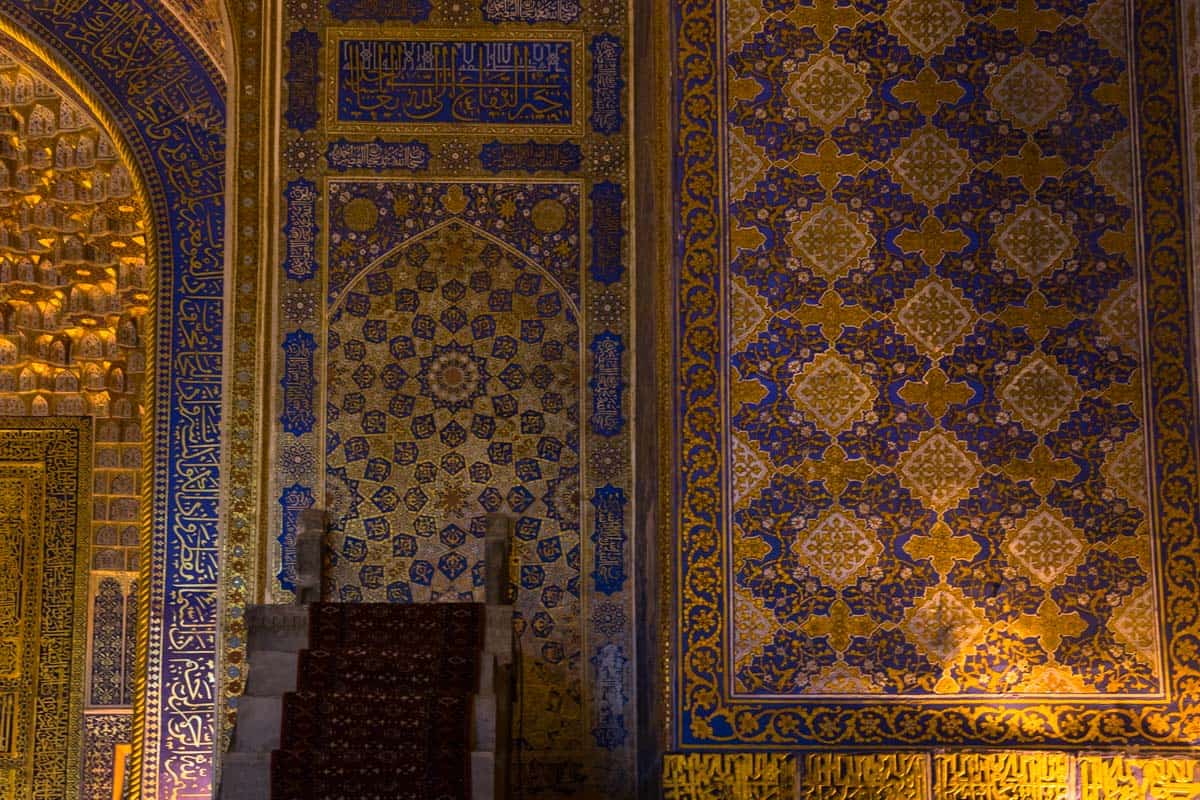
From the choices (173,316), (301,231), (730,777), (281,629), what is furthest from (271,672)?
(173,316)

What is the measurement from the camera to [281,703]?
173 inches

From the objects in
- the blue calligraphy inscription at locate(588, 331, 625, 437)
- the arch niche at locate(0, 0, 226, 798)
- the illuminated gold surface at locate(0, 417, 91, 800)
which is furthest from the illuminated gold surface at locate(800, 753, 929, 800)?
the illuminated gold surface at locate(0, 417, 91, 800)

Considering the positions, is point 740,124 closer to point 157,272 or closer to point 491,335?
point 491,335

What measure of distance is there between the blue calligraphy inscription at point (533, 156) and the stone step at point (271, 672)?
2388 millimetres

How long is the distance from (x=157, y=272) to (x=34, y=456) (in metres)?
1.25

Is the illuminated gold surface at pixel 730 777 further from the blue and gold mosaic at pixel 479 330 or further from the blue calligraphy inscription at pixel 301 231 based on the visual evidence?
the blue calligraphy inscription at pixel 301 231

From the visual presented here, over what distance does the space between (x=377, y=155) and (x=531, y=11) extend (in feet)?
3.01

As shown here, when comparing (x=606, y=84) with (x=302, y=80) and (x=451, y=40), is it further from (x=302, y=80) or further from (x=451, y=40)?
(x=302, y=80)

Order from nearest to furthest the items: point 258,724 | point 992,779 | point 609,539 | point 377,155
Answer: point 992,779 → point 258,724 → point 609,539 → point 377,155

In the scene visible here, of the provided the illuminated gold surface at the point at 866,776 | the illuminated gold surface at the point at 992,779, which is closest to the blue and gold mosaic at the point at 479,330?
the illuminated gold surface at the point at 866,776

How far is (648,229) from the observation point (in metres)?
5.12

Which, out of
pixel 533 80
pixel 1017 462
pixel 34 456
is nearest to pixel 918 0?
pixel 1017 462

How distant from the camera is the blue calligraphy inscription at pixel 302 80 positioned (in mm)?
5996

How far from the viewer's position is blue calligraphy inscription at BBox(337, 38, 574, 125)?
604 centimetres
